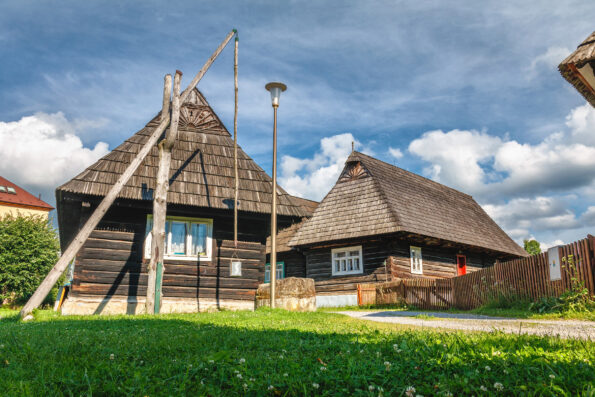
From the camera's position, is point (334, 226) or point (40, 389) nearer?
point (40, 389)

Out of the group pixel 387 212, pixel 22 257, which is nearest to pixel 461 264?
pixel 387 212

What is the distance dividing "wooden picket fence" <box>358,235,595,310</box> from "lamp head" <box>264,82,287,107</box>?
304 inches

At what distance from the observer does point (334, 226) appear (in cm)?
2148

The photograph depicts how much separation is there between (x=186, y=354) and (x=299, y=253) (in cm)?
2005

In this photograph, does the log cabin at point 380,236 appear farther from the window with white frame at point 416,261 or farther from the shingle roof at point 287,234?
the shingle roof at point 287,234

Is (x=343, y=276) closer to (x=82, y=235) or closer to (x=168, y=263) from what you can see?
(x=168, y=263)

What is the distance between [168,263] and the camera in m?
11.6

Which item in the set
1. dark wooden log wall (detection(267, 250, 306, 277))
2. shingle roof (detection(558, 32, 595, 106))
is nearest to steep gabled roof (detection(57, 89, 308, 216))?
shingle roof (detection(558, 32, 595, 106))

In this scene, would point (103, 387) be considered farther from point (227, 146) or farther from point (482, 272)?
point (482, 272)

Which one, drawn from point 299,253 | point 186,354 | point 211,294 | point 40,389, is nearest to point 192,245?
point 211,294

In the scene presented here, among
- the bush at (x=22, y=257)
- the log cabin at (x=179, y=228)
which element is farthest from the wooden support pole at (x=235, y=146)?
the bush at (x=22, y=257)

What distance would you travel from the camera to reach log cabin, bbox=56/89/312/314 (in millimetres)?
10906

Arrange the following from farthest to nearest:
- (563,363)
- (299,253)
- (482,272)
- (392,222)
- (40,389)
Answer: (299,253)
(392,222)
(482,272)
(563,363)
(40,389)

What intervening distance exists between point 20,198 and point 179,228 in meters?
44.3
